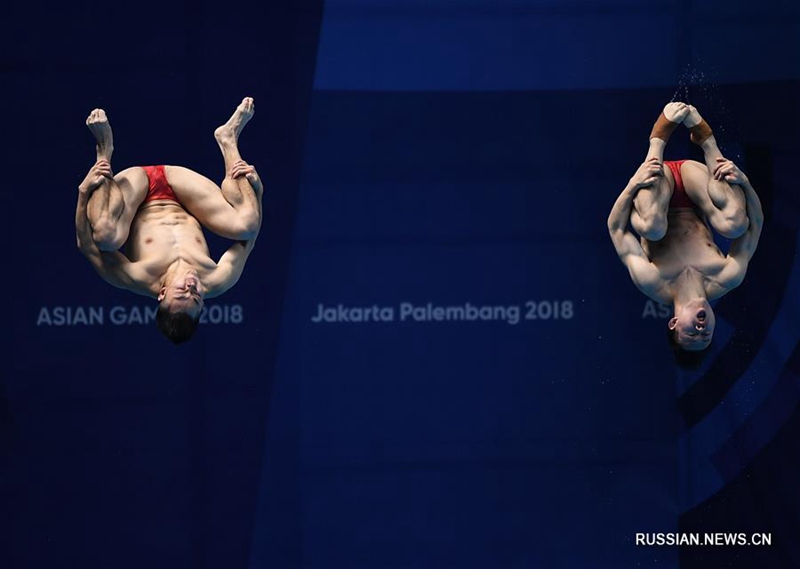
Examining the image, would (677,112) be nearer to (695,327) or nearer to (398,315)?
(695,327)

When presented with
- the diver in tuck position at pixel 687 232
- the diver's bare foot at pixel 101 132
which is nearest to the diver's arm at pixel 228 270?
the diver's bare foot at pixel 101 132

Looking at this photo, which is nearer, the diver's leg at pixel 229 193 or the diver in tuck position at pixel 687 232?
the diver in tuck position at pixel 687 232

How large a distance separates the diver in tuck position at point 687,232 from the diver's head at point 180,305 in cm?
175

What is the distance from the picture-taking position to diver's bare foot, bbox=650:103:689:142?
5.36m

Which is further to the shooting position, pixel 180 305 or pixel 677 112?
pixel 677 112

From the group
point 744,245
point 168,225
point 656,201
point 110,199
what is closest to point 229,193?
point 168,225

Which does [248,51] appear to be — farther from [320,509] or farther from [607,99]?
[320,509]

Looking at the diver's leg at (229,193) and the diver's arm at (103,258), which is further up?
the diver's leg at (229,193)

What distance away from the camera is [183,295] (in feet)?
17.1

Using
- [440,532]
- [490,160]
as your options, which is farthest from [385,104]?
[440,532]

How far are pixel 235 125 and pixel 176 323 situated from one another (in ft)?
3.06

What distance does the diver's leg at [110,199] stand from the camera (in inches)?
204

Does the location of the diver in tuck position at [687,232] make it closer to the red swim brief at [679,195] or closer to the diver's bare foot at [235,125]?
the red swim brief at [679,195]

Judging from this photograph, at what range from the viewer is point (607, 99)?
6.79 meters
